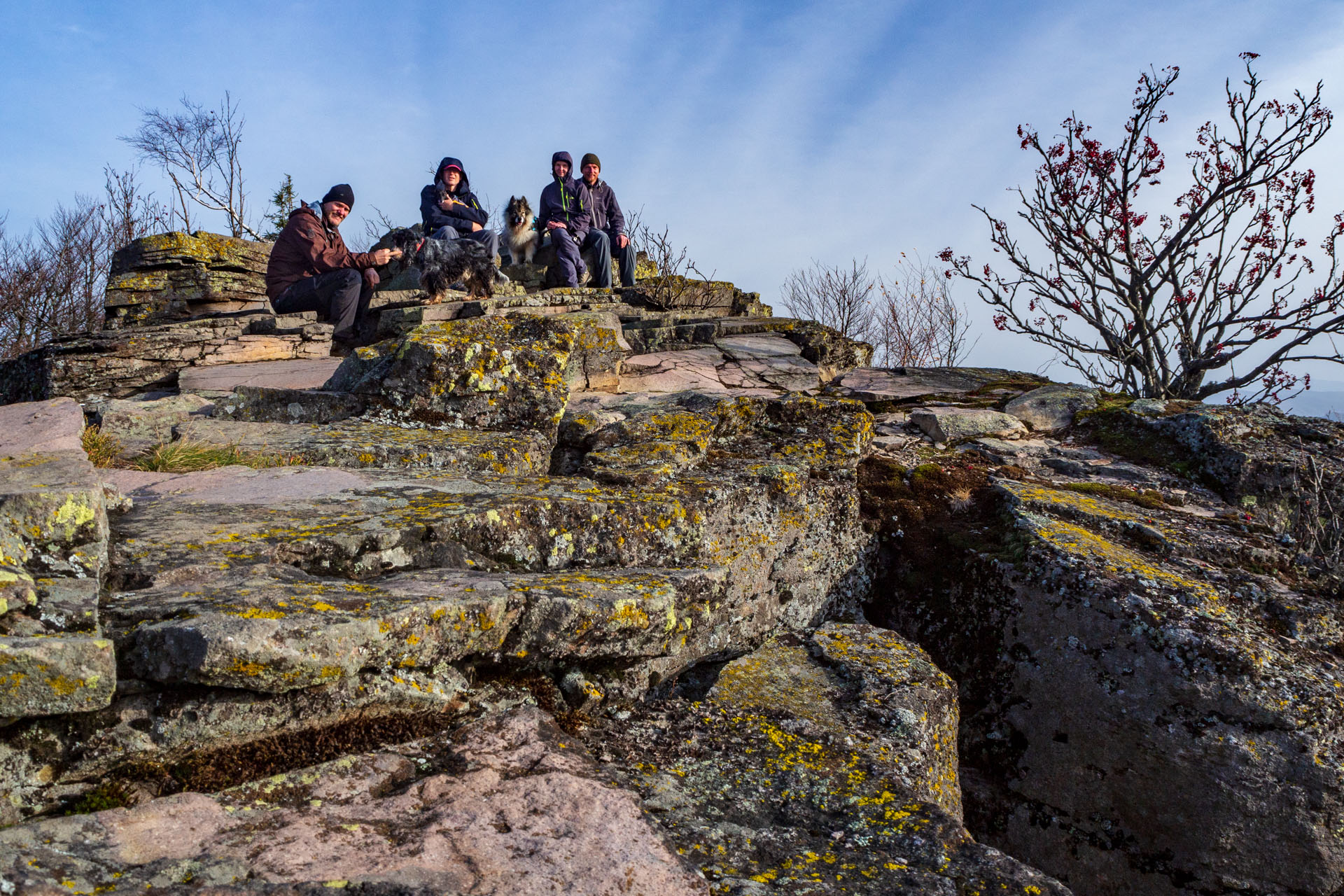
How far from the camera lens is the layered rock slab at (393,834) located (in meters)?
1.35

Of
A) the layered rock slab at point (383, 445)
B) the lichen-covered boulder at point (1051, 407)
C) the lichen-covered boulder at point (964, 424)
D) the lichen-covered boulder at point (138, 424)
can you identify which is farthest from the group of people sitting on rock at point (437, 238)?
the lichen-covered boulder at point (1051, 407)

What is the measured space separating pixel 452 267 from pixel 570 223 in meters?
2.55

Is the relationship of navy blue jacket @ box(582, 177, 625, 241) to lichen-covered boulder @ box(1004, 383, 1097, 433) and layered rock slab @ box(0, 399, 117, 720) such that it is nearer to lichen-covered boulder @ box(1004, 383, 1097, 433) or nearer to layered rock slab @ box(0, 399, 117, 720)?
lichen-covered boulder @ box(1004, 383, 1097, 433)

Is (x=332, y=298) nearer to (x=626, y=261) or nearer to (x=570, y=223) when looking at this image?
(x=570, y=223)

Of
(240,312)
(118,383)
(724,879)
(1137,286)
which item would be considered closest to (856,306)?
(1137,286)

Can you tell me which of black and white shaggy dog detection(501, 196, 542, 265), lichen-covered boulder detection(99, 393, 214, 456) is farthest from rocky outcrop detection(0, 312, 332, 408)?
lichen-covered boulder detection(99, 393, 214, 456)

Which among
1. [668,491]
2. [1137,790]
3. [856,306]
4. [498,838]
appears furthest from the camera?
[856,306]

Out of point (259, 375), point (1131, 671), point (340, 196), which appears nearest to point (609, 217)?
point (340, 196)

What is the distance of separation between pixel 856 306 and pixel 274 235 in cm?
1770

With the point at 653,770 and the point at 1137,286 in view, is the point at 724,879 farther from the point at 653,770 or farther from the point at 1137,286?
the point at 1137,286

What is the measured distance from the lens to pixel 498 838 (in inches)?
61.9

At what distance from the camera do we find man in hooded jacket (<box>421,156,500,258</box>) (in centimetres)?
1231

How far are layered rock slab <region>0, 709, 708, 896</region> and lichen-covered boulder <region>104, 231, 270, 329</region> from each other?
494 inches

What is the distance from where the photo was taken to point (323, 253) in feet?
29.0
